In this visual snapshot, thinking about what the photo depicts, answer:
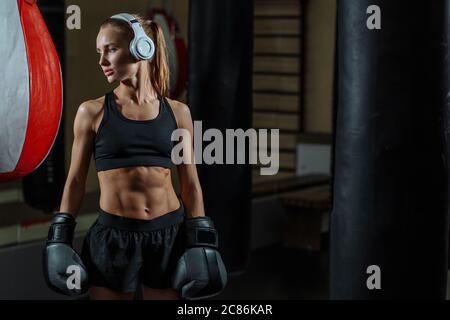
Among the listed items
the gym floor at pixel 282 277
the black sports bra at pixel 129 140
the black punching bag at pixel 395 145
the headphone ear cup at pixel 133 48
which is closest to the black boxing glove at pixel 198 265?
the black sports bra at pixel 129 140

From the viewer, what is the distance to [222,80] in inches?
116

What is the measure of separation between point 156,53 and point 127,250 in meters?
0.47

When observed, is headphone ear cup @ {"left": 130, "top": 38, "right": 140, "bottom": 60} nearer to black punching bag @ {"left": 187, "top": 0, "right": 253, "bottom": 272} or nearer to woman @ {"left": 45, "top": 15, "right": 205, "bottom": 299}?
woman @ {"left": 45, "top": 15, "right": 205, "bottom": 299}

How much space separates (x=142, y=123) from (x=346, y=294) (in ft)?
3.28

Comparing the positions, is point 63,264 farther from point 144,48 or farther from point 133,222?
point 144,48

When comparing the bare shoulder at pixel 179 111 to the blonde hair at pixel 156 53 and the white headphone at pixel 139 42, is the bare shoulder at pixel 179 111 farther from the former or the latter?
the white headphone at pixel 139 42

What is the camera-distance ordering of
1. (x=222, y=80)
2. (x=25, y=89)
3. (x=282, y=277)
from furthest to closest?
(x=282, y=277) < (x=222, y=80) < (x=25, y=89)

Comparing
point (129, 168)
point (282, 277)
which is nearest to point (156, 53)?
point (129, 168)

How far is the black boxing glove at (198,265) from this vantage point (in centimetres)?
183

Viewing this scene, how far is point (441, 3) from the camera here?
2297 mm

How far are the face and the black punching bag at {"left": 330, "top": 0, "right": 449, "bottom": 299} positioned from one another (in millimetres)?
828

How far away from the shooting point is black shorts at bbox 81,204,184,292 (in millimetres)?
1801

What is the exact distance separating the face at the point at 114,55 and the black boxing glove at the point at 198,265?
391 mm

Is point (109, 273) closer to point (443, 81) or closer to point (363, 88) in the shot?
point (363, 88)
